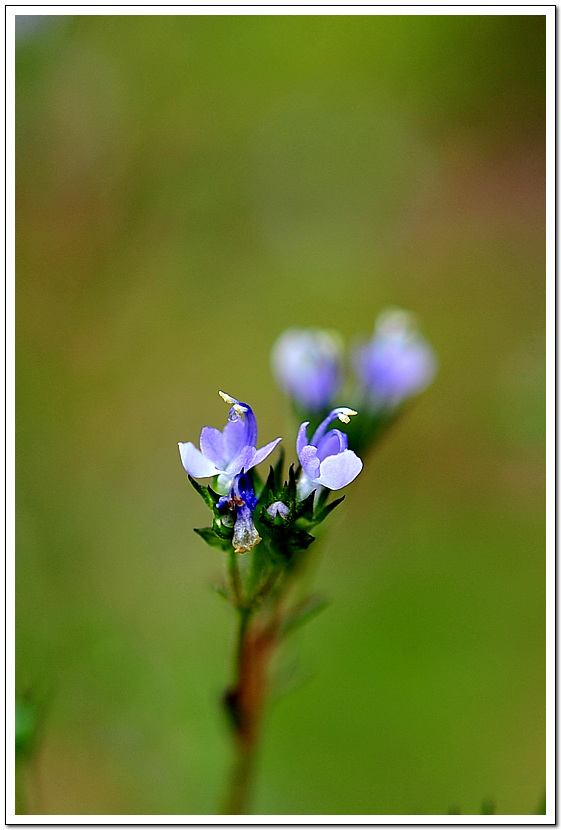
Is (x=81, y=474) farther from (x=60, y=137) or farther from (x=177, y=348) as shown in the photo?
(x=60, y=137)

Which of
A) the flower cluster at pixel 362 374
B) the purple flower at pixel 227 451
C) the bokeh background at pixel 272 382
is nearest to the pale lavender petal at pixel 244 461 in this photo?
the purple flower at pixel 227 451

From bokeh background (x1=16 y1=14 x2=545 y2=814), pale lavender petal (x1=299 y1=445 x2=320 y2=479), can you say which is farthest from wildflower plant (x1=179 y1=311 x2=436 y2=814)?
bokeh background (x1=16 y1=14 x2=545 y2=814)

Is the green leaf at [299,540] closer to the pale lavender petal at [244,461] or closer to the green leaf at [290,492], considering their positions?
the green leaf at [290,492]

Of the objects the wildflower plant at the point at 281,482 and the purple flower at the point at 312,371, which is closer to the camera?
the wildflower plant at the point at 281,482

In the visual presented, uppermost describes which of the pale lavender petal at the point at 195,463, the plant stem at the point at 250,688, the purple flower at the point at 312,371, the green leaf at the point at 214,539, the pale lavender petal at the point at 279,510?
the purple flower at the point at 312,371

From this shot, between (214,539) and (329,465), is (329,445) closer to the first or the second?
(329,465)
